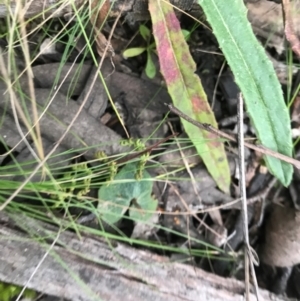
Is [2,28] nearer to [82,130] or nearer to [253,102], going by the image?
[82,130]

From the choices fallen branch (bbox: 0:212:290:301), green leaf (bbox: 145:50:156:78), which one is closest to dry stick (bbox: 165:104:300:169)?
green leaf (bbox: 145:50:156:78)

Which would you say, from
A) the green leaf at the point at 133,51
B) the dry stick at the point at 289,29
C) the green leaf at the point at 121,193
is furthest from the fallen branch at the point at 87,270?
the dry stick at the point at 289,29

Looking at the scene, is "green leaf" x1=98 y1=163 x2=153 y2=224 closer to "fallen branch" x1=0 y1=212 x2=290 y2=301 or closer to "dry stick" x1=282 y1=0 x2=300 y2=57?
"fallen branch" x1=0 y1=212 x2=290 y2=301

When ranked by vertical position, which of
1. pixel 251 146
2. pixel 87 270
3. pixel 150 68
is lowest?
pixel 87 270

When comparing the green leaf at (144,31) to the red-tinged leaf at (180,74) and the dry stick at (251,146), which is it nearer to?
the red-tinged leaf at (180,74)

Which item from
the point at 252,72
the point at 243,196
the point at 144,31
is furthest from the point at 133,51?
the point at 243,196

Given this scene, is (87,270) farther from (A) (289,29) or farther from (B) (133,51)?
(A) (289,29)
